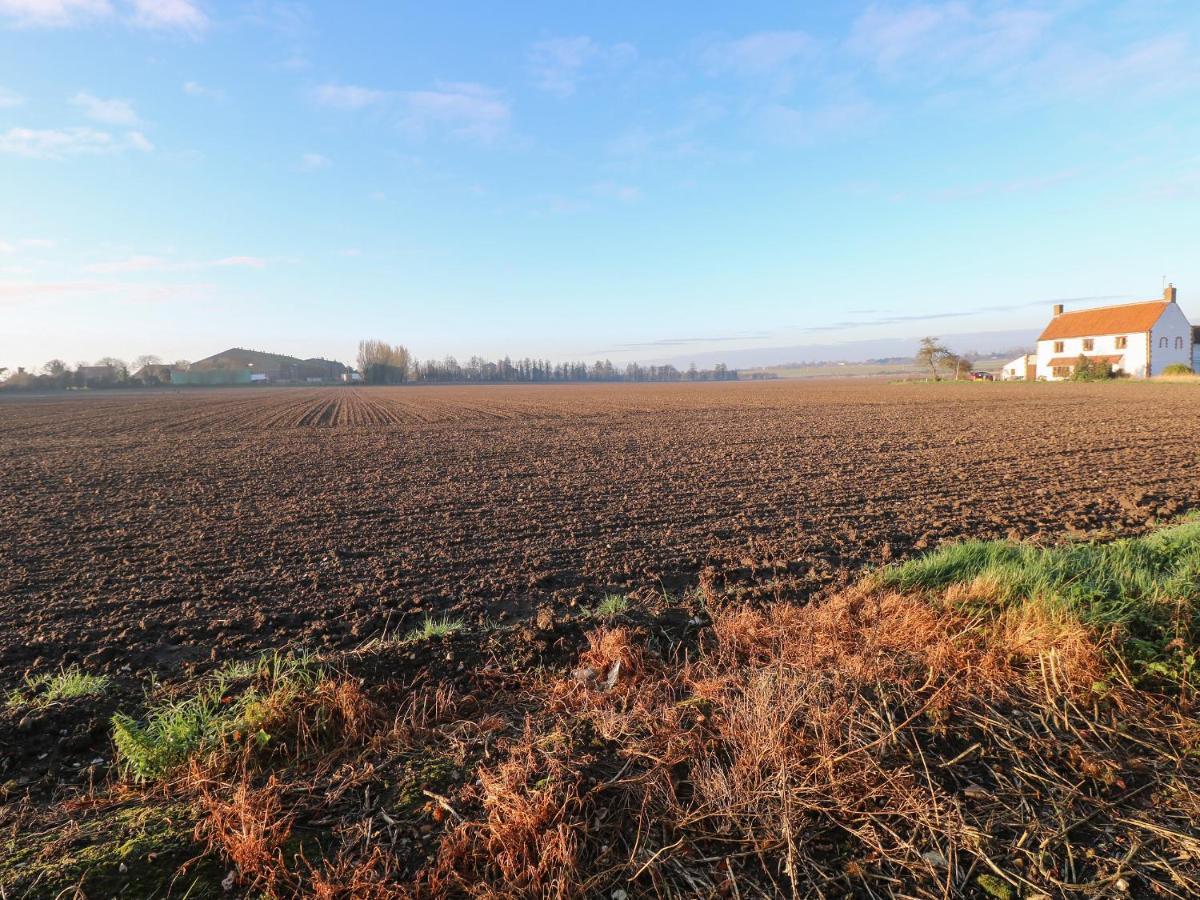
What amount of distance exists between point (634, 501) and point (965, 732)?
28.0ft

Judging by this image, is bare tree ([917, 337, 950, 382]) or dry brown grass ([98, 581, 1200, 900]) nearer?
dry brown grass ([98, 581, 1200, 900])

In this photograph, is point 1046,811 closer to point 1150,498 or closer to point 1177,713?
point 1177,713

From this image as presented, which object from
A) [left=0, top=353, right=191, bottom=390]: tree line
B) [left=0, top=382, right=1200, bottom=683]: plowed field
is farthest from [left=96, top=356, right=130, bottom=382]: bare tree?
[left=0, top=382, right=1200, bottom=683]: plowed field

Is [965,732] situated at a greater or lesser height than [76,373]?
lesser

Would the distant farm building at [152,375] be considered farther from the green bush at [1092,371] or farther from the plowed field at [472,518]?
the green bush at [1092,371]

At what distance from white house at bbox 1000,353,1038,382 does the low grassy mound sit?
84.2 m

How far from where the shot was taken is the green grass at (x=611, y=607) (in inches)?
230

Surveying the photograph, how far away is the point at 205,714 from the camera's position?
12.7 ft

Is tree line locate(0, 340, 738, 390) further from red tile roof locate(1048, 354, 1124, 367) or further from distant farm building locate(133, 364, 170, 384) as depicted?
red tile roof locate(1048, 354, 1124, 367)

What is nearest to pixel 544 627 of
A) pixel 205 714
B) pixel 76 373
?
pixel 205 714

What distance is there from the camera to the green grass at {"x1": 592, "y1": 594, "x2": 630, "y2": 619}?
5832 millimetres

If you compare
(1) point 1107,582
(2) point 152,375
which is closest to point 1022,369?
(1) point 1107,582

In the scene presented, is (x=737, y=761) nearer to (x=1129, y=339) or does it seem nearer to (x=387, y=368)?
(x=1129, y=339)

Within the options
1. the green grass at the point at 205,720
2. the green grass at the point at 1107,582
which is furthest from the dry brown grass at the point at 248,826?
the green grass at the point at 1107,582
